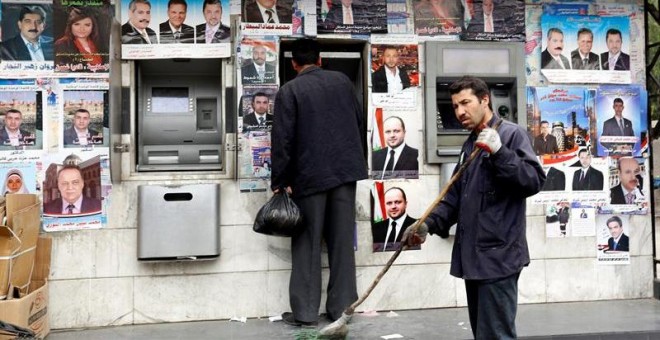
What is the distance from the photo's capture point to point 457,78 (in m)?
5.33

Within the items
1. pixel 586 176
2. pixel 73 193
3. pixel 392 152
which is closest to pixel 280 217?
pixel 392 152

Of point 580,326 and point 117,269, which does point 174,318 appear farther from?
point 580,326

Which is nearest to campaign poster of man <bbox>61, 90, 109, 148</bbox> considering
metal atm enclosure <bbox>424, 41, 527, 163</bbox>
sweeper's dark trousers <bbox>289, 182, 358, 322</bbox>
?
sweeper's dark trousers <bbox>289, 182, 358, 322</bbox>

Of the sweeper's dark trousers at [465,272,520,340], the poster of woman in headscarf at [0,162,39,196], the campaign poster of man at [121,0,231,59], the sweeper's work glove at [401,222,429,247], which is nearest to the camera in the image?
the sweeper's dark trousers at [465,272,520,340]

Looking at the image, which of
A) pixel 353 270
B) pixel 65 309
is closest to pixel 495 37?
pixel 353 270

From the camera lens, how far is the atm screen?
16.6ft

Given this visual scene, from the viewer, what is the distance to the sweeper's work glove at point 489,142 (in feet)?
9.35

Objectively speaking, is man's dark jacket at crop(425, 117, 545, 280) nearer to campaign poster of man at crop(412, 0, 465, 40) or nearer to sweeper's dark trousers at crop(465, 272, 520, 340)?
sweeper's dark trousers at crop(465, 272, 520, 340)

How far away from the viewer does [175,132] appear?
198 inches

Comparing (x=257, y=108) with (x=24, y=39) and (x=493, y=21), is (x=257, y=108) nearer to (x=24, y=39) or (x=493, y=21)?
(x=24, y=39)

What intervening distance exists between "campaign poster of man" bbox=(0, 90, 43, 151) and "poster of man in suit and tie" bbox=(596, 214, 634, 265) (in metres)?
5.06

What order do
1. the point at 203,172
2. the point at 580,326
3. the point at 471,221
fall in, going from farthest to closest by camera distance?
the point at 203,172 < the point at 580,326 < the point at 471,221

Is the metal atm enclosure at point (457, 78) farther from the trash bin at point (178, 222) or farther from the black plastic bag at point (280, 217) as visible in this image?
the trash bin at point (178, 222)

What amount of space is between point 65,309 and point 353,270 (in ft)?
7.77
